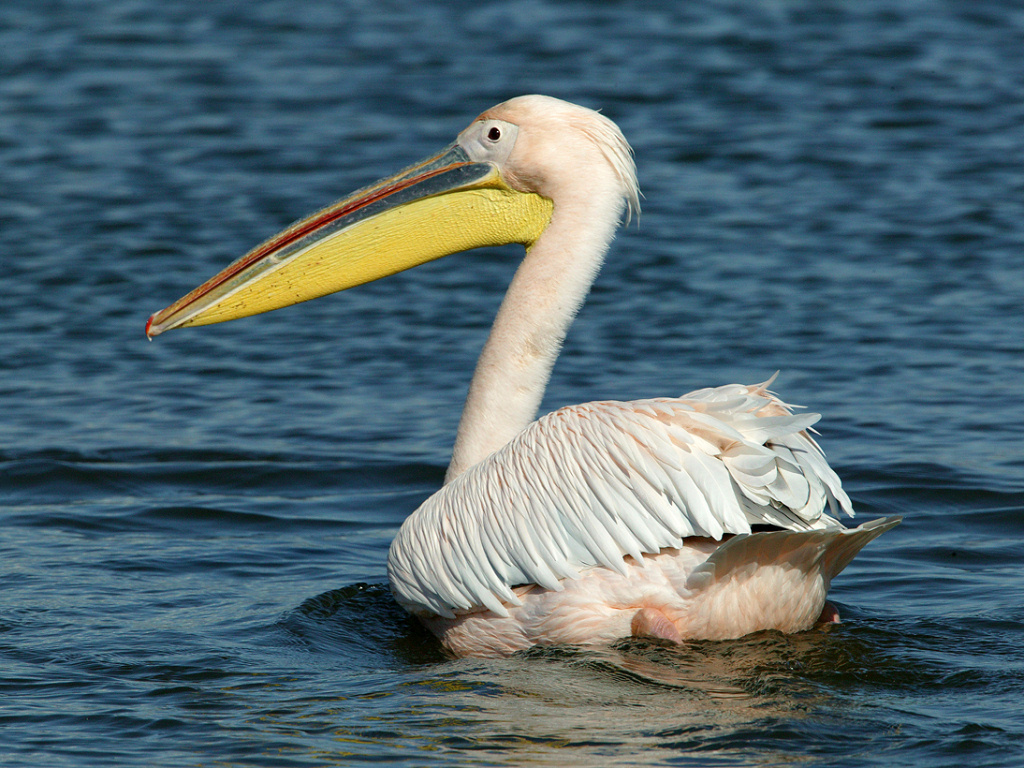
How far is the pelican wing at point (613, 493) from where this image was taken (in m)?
3.70

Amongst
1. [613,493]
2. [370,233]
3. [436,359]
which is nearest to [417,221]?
[370,233]

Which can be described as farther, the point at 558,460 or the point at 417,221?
the point at 417,221

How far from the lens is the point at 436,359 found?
24.2 feet

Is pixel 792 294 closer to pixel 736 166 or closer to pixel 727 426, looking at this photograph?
pixel 736 166

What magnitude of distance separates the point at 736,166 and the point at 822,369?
3696 mm

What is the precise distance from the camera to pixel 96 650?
13.8 ft

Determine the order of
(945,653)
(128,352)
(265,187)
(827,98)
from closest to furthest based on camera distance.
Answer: (945,653) → (128,352) → (265,187) → (827,98)

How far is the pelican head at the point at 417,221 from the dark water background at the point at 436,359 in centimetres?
105

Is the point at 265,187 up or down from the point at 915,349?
up

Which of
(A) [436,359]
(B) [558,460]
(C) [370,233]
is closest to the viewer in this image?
(B) [558,460]

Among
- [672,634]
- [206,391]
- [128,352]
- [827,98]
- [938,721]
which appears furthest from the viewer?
[827,98]

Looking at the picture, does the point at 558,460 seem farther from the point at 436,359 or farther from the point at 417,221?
the point at 436,359

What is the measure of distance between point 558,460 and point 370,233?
3.75 ft

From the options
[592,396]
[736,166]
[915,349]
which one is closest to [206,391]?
[592,396]
